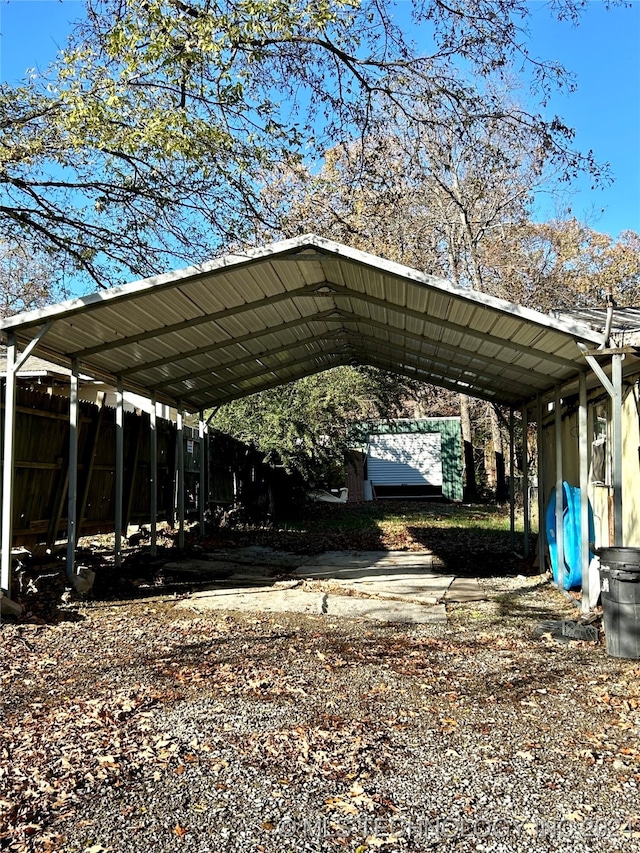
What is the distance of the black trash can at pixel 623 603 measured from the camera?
546 centimetres


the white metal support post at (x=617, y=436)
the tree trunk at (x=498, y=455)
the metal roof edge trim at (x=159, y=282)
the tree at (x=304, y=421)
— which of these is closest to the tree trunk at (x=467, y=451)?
the tree trunk at (x=498, y=455)

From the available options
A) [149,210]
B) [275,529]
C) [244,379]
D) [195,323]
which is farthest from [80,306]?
[275,529]

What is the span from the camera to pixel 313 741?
383 cm

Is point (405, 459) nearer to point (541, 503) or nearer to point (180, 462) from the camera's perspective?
point (180, 462)

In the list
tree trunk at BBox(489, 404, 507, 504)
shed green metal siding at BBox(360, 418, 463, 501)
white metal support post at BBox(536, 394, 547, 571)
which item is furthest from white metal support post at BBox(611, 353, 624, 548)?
shed green metal siding at BBox(360, 418, 463, 501)

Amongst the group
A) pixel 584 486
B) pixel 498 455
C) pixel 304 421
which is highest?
pixel 304 421

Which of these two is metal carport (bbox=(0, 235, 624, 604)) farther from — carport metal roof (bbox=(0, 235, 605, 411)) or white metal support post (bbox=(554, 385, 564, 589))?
white metal support post (bbox=(554, 385, 564, 589))

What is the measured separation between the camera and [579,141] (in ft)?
27.4

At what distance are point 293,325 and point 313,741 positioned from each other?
6494mm

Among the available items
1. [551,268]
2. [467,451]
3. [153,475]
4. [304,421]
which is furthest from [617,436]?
[551,268]

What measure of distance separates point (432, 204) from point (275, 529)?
11139 mm

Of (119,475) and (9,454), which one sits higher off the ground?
(9,454)

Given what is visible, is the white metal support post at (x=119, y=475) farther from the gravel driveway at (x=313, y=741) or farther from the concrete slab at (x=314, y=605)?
the gravel driveway at (x=313, y=741)

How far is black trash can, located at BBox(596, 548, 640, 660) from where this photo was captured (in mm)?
5465
